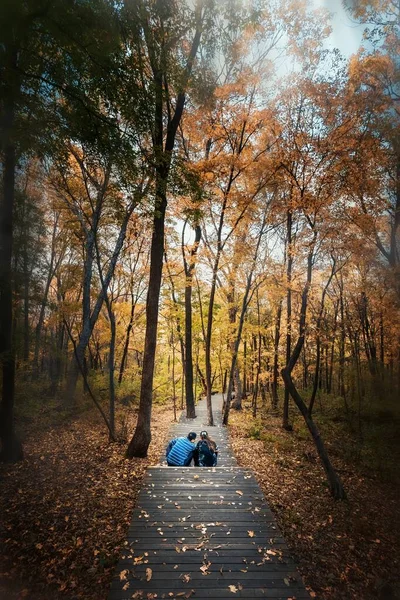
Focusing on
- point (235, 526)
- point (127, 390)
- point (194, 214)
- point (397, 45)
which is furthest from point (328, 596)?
point (127, 390)

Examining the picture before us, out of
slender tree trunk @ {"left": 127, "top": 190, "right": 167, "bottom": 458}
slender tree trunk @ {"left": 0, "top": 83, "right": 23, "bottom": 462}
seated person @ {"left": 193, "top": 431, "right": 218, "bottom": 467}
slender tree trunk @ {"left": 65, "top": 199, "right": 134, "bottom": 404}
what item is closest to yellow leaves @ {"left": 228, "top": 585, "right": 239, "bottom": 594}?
seated person @ {"left": 193, "top": 431, "right": 218, "bottom": 467}

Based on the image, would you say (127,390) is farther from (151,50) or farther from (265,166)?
(151,50)

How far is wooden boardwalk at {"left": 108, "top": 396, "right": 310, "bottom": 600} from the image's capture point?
142 inches

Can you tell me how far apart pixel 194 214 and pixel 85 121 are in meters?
3.57

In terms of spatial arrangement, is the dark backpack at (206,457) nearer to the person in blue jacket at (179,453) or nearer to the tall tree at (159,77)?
the person in blue jacket at (179,453)

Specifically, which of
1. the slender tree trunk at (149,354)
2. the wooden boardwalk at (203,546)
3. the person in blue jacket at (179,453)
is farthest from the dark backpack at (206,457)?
the slender tree trunk at (149,354)

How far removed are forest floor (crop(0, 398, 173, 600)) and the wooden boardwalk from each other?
0.30m

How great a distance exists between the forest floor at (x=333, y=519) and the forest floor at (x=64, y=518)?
113 inches

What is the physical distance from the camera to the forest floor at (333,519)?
13.6 ft

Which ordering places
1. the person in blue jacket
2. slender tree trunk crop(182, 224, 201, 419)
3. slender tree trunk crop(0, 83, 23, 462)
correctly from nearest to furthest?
slender tree trunk crop(0, 83, 23, 462) → the person in blue jacket → slender tree trunk crop(182, 224, 201, 419)

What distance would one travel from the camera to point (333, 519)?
223 inches

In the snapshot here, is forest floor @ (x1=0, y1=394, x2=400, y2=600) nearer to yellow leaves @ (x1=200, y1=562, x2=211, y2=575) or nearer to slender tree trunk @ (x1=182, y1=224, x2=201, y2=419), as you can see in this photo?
yellow leaves @ (x1=200, y1=562, x2=211, y2=575)

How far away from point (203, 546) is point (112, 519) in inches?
65.2

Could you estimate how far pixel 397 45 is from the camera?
7.60m
